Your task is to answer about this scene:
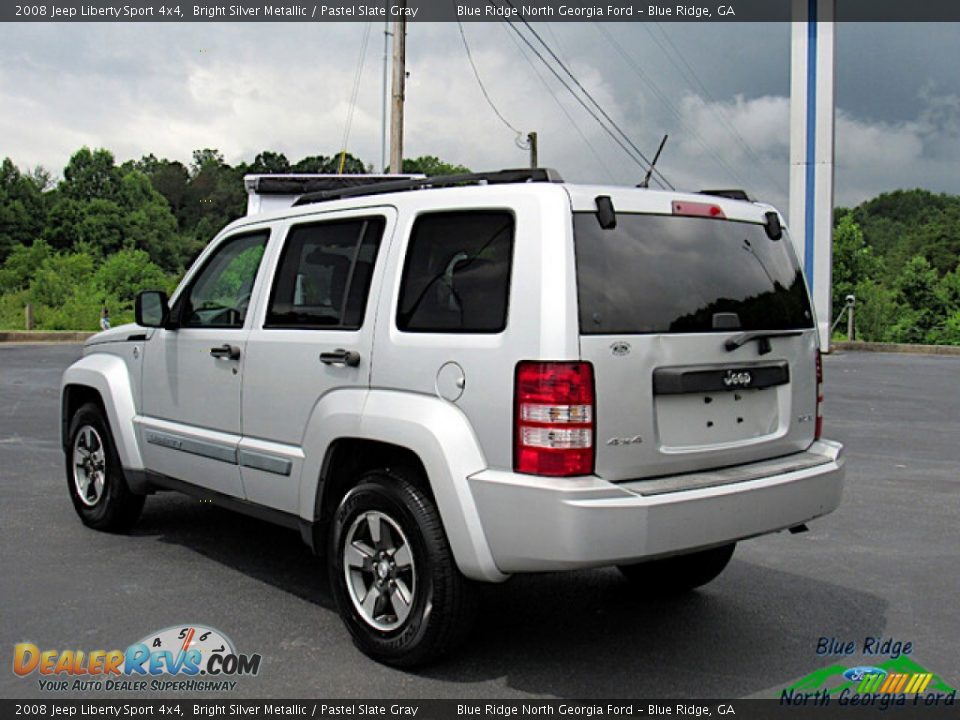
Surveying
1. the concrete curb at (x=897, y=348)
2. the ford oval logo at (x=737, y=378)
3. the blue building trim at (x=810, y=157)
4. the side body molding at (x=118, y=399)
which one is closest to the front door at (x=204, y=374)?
the side body molding at (x=118, y=399)

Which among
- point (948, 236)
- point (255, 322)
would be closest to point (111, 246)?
point (948, 236)

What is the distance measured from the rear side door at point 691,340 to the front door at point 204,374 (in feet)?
7.09

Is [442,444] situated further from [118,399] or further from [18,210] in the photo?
[18,210]

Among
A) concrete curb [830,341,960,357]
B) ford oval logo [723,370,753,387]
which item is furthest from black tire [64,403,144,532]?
concrete curb [830,341,960,357]

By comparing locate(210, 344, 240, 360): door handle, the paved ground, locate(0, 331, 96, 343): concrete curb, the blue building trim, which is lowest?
the paved ground

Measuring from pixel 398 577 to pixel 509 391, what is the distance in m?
1.03

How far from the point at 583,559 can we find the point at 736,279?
5.03 ft

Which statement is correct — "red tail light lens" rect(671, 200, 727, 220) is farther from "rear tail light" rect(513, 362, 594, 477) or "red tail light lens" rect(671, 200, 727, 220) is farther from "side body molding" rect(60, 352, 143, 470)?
"side body molding" rect(60, 352, 143, 470)

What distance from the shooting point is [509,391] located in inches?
149

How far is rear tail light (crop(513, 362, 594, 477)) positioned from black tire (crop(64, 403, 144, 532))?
3527 mm

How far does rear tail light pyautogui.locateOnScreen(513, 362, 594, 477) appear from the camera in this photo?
12.1ft

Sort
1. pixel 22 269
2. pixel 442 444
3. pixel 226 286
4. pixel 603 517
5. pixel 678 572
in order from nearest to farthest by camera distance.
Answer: pixel 603 517 < pixel 442 444 < pixel 678 572 < pixel 226 286 < pixel 22 269

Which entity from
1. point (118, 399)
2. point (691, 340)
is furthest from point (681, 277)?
point (118, 399)

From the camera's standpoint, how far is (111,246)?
252 feet
